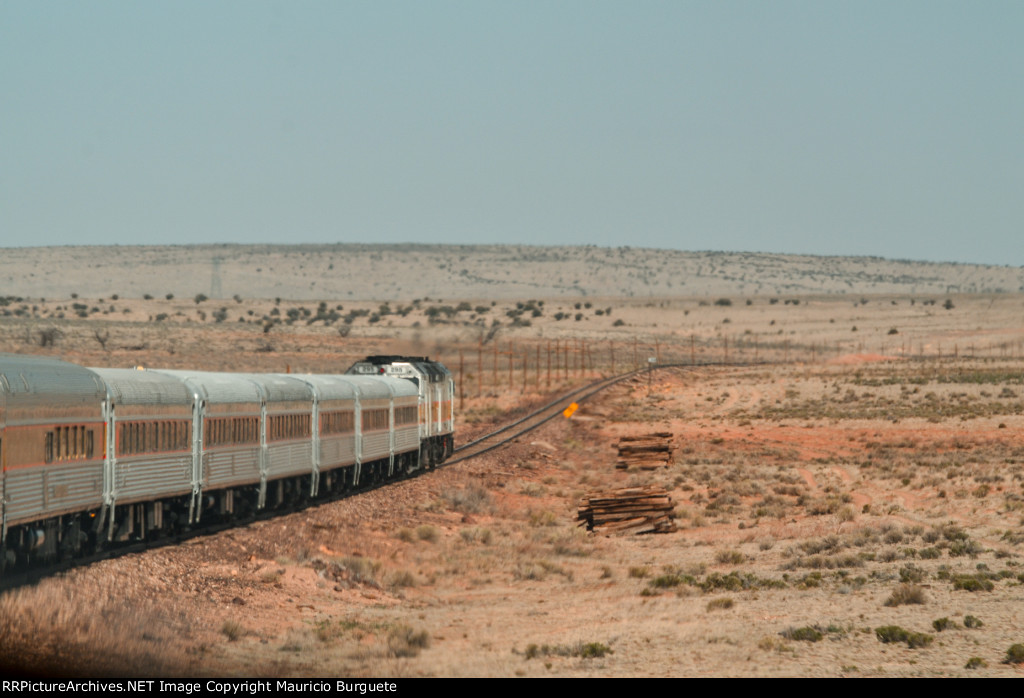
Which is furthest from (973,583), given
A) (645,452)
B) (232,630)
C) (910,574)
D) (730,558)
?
(645,452)

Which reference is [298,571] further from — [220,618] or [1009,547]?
[1009,547]

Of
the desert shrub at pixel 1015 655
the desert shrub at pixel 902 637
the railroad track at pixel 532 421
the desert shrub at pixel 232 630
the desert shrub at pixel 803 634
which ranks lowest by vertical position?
the railroad track at pixel 532 421

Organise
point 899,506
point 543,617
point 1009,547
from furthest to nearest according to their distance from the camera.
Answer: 1. point 899,506
2. point 1009,547
3. point 543,617

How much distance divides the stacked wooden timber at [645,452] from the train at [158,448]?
42.0ft

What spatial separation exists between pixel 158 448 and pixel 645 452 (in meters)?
27.9

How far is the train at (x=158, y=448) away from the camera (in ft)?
54.1

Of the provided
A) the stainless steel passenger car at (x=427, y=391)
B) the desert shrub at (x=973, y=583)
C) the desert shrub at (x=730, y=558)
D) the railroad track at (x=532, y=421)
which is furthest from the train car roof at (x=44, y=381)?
the railroad track at (x=532, y=421)

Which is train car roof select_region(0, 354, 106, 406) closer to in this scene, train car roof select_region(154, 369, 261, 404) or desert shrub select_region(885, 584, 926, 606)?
train car roof select_region(154, 369, 261, 404)

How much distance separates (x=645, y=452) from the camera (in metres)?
46.7

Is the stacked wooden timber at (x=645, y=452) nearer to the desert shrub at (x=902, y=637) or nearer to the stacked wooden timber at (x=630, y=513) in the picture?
the stacked wooden timber at (x=630, y=513)
